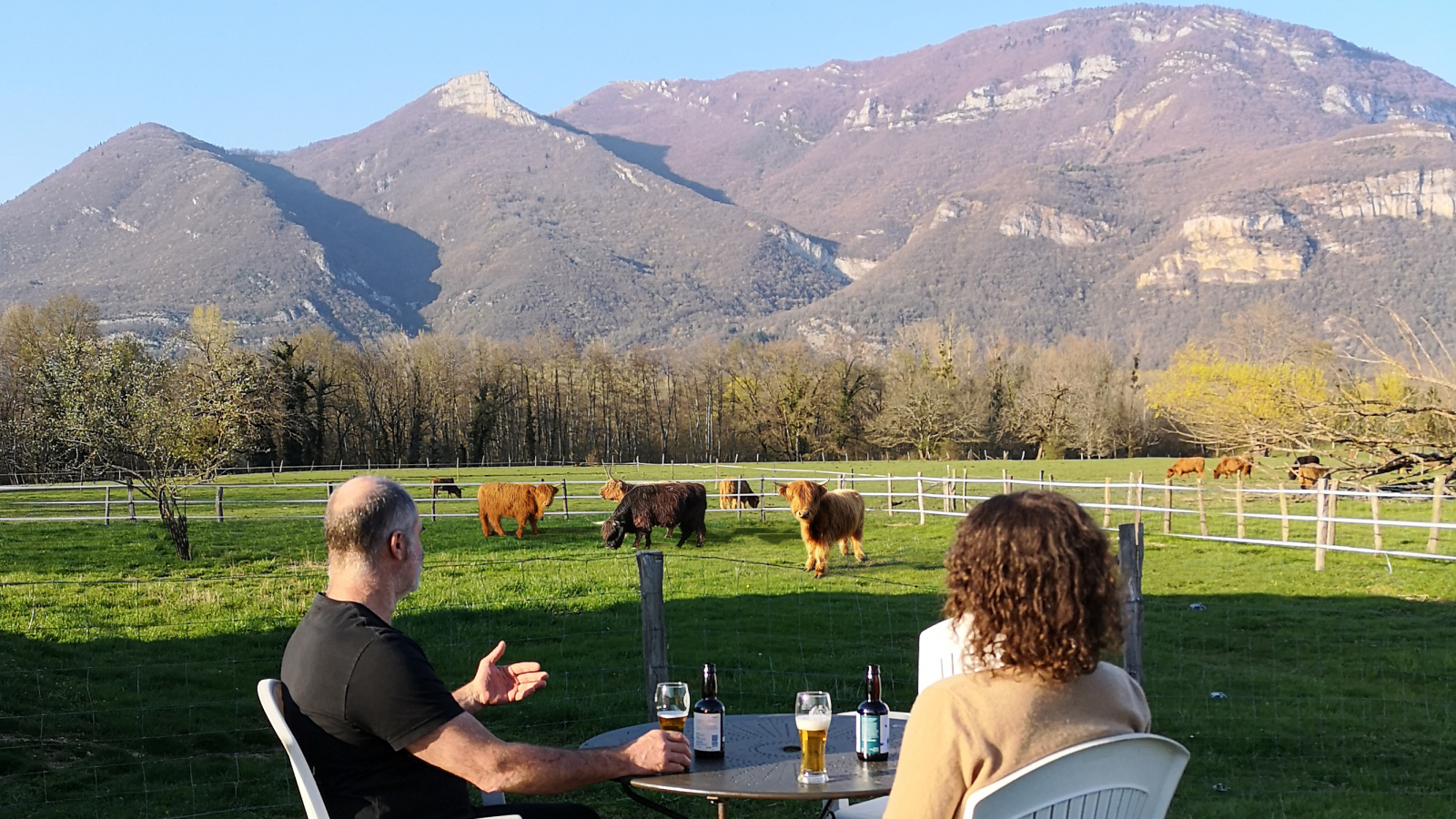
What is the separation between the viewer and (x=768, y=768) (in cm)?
312

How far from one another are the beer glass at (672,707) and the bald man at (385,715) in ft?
0.52

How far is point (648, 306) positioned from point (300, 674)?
15724cm

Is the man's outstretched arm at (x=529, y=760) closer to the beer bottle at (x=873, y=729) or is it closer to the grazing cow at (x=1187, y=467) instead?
the beer bottle at (x=873, y=729)

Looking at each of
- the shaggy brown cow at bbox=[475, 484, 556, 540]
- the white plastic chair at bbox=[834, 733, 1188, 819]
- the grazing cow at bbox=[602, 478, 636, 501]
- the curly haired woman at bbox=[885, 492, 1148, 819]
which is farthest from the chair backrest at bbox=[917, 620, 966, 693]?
the grazing cow at bbox=[602, 478, 636, 501]

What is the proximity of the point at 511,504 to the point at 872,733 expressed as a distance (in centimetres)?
1908

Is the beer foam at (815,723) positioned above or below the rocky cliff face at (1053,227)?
below

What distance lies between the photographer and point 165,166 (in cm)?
19875

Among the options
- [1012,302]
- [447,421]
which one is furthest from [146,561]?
[1012,302]

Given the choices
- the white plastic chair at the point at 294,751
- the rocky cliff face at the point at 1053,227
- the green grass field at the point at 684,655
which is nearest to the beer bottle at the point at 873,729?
the white plastic chair at the point at 294,751

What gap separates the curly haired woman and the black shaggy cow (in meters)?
17.2

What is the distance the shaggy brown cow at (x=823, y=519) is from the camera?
1552 cm

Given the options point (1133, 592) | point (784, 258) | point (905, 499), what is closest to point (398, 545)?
point (1133, 592)

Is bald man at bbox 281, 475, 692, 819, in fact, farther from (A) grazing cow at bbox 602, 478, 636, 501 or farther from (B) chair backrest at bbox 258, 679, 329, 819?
(A) grazing cow at bbox 602, 478, 636, 501

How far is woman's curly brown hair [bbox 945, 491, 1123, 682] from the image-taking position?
7.27ft
